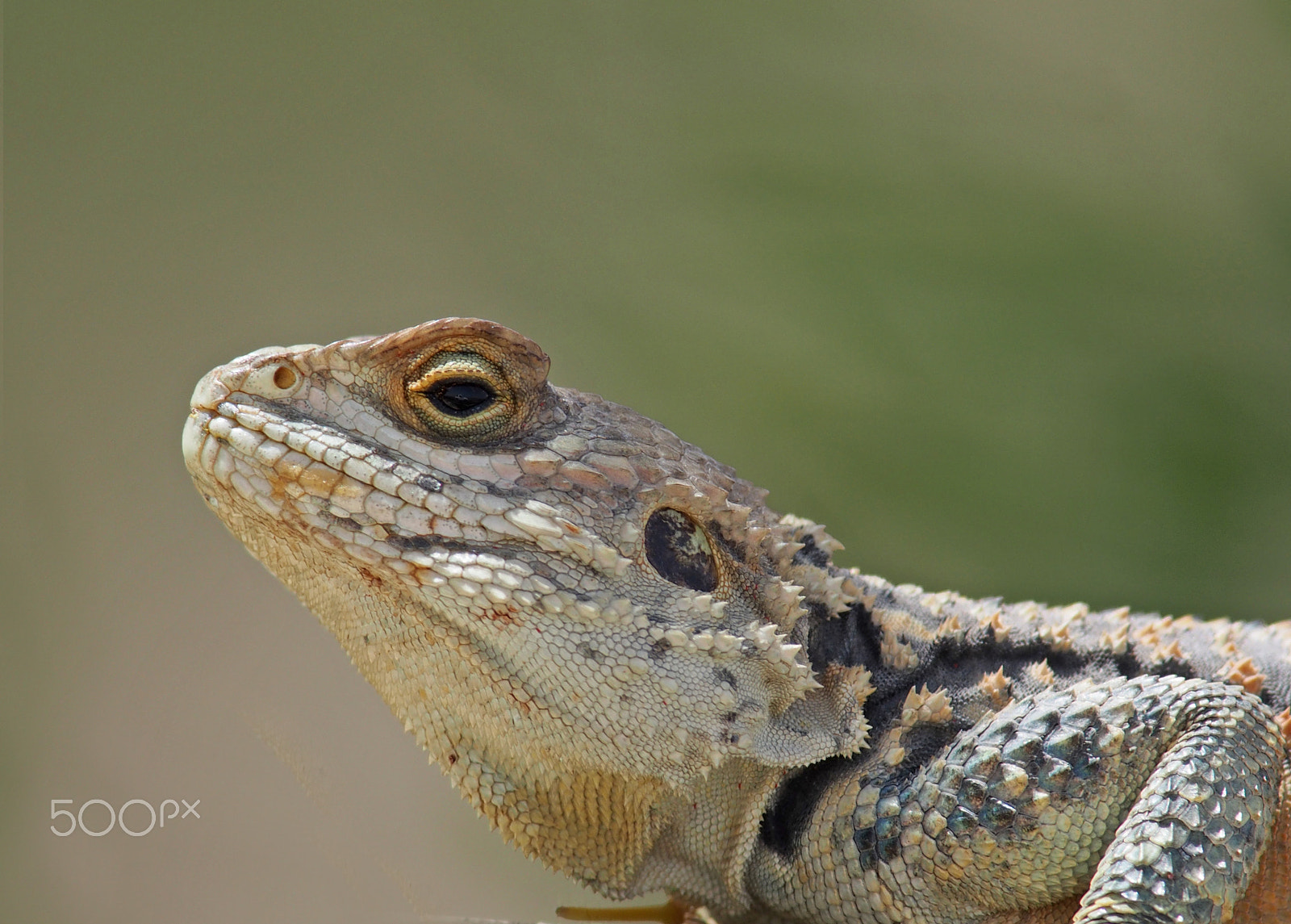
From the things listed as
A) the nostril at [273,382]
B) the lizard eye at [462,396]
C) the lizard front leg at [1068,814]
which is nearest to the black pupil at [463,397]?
the lizard eye at [462,396]

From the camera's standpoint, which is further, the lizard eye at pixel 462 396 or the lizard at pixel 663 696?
the lizard eye at pixel 462 396

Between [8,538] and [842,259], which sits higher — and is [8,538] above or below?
below

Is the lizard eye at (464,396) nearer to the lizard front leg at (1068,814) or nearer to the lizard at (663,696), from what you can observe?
the lizard at (663,696)

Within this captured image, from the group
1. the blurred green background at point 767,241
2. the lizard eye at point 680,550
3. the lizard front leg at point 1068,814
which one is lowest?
the lizard front leg at point 1068,814

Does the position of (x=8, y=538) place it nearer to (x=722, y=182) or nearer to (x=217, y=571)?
(x=217, y=571)

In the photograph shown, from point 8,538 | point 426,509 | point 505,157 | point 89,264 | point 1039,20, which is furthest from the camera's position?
point 505,157

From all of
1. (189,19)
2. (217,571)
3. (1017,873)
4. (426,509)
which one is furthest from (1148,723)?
(189,19)

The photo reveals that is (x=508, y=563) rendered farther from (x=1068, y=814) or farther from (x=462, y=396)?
(x=1068, y=814)

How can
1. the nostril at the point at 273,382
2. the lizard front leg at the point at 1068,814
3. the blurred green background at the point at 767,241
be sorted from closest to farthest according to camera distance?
the lizard front leg at the point at 1068,814
the nostril at the point at 273,382
the blurred green background at the point at 767,241
